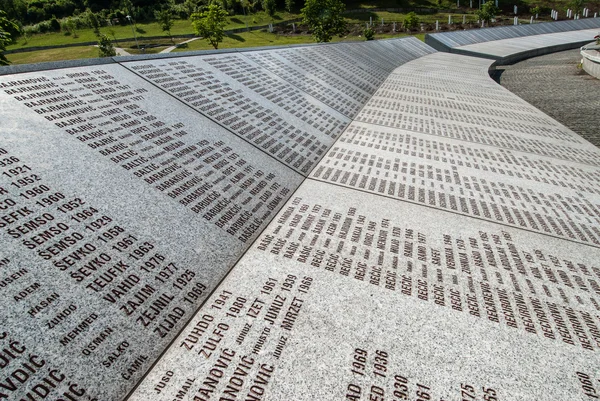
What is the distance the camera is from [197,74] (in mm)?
7617

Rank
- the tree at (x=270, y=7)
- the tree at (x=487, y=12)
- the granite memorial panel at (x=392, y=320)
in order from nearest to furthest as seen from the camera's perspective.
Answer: the granite memorial panel at (x=392, y=320), the tree at (x=487, y=12), the tree at (x=270, y=7)

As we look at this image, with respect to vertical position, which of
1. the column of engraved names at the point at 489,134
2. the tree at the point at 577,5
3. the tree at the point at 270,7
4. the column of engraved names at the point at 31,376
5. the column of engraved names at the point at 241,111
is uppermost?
the tree at the point at 270,7

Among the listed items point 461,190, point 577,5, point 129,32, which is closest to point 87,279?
point 461,190

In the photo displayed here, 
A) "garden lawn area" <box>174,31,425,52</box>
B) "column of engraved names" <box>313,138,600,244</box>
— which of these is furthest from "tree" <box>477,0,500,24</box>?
"column of engraved names" <box>313,138,600,244</box>

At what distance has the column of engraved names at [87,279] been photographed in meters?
→ 2.77

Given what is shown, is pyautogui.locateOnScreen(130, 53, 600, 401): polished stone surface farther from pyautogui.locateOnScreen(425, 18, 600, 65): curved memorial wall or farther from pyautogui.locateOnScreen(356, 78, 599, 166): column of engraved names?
pyautogui.locateOnScreen(425, 18, 600, 65): curved memorial wall

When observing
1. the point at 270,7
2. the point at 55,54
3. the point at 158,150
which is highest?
the point at 270,7

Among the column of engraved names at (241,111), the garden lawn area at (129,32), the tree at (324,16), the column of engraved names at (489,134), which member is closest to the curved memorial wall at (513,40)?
the tree at (324,16)

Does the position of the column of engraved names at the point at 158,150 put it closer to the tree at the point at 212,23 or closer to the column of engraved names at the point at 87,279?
the column of engraved names at the point at 87,279

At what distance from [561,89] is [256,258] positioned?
21.1 metres

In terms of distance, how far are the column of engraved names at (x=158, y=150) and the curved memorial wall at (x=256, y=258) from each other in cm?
3

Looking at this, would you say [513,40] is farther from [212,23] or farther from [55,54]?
[55,54]

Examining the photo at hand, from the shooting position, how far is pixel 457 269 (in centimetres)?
433

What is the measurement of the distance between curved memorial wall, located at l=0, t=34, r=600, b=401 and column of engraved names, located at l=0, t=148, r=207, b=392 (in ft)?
0.05
